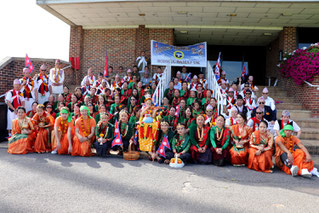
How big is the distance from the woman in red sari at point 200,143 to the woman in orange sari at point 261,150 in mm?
910

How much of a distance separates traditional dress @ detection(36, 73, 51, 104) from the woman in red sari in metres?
5.67

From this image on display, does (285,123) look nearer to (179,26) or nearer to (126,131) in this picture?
(126,131)

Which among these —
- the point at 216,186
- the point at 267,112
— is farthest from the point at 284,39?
the point at 216,186

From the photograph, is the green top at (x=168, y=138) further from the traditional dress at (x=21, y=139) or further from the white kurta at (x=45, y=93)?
the white kurta at (x=45, y=93)

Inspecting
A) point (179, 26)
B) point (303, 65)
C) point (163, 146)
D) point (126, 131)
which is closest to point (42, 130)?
point (126, 131)

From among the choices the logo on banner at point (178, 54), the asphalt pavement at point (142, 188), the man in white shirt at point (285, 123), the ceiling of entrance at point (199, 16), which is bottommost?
the asphalt pavement at point (142, 188)

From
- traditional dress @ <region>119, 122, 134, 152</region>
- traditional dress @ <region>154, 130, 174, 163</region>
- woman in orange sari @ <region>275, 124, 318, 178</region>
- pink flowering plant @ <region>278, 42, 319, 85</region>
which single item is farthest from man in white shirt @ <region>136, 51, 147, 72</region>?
woman in orange sari @ <region>275, 124, 318, 178</region>

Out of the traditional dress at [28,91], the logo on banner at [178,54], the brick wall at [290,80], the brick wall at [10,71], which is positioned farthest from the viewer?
the logo on banner at [178,54]

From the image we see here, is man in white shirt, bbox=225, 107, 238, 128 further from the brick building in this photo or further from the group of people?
the brick building

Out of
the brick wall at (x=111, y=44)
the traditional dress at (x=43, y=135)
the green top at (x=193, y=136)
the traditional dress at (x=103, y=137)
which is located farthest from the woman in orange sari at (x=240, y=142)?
Result: the brick wall at (x=111, y=44)

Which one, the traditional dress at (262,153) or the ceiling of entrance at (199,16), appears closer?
the traditional dress at (262,153)

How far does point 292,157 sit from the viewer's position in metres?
4.93

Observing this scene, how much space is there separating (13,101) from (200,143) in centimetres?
579

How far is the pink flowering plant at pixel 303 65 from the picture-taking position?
8.89 meters
